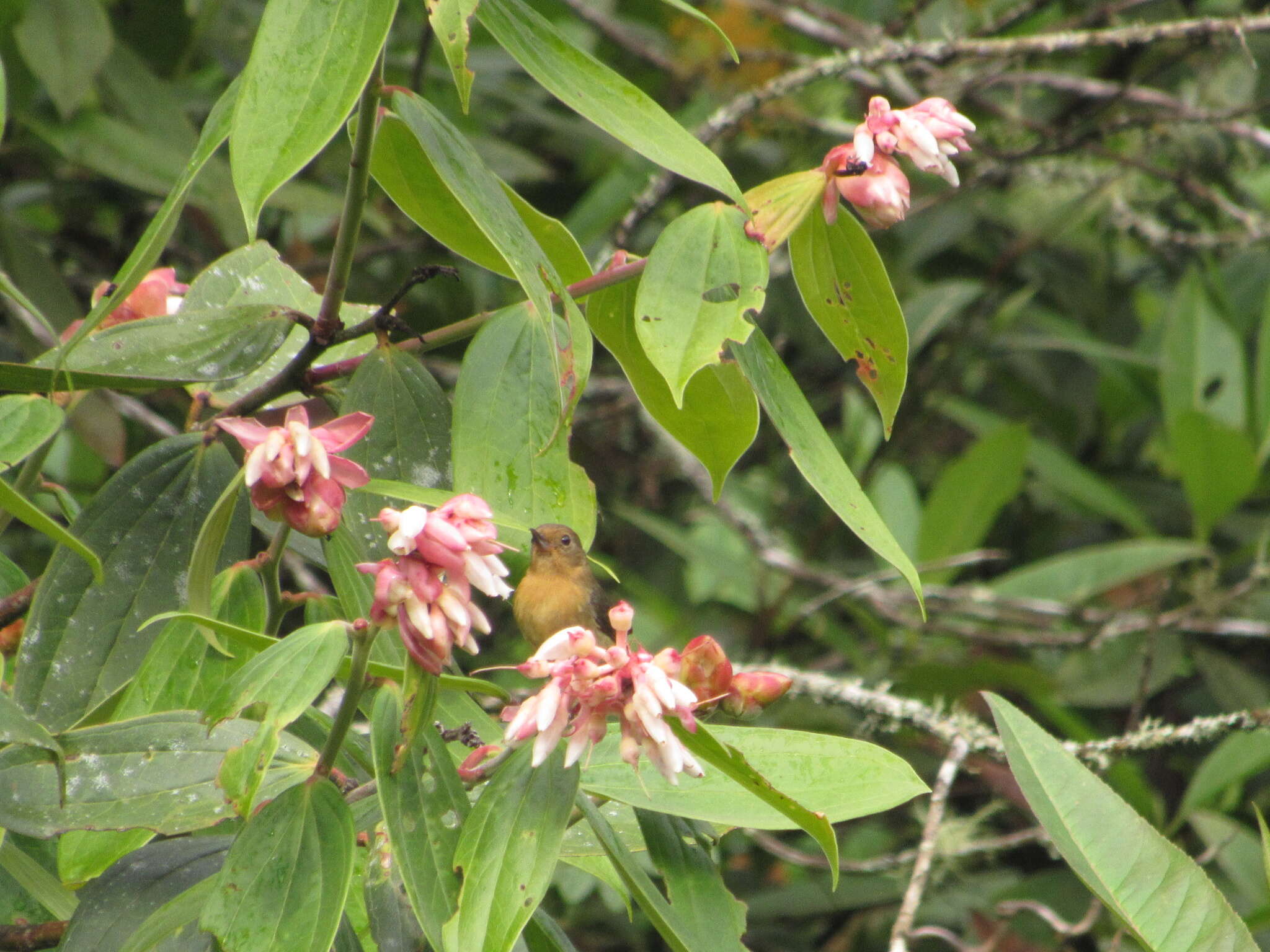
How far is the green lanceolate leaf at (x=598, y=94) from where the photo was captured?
1096mm

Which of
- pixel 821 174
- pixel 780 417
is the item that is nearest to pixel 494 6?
pixel 821 174

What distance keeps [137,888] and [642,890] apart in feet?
1.48

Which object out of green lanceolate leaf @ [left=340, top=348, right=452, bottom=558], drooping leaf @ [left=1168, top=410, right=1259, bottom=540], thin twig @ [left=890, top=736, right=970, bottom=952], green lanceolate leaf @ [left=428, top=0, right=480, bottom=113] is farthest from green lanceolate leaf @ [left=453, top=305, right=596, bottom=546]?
drooping leaf @ [left=1168, top=410, right=1259, bottom=540]

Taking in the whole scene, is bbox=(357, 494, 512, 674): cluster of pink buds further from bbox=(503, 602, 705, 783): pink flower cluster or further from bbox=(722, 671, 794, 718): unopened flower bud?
bbox=(722, 671, 794, 718): unopened flower bud

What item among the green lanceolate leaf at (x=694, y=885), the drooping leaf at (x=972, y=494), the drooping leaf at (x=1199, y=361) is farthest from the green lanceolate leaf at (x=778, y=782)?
the drooping leaf at (x=1199, y=361)

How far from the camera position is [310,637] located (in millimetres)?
976

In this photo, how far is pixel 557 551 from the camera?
8.20ft

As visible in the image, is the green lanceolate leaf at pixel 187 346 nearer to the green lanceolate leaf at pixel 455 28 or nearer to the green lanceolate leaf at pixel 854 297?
the green lanceolate leaf at pixel 455 28

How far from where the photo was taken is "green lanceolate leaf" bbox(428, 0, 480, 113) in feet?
3.26

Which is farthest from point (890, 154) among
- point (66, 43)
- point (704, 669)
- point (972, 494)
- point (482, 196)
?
point (972, 494)

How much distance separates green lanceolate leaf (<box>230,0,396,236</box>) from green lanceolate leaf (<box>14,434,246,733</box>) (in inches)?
15.8

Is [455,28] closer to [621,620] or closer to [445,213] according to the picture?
[445,213]

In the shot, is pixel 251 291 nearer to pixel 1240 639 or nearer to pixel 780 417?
pixel 780 417

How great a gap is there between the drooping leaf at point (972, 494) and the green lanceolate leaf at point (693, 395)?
2.34 meters
